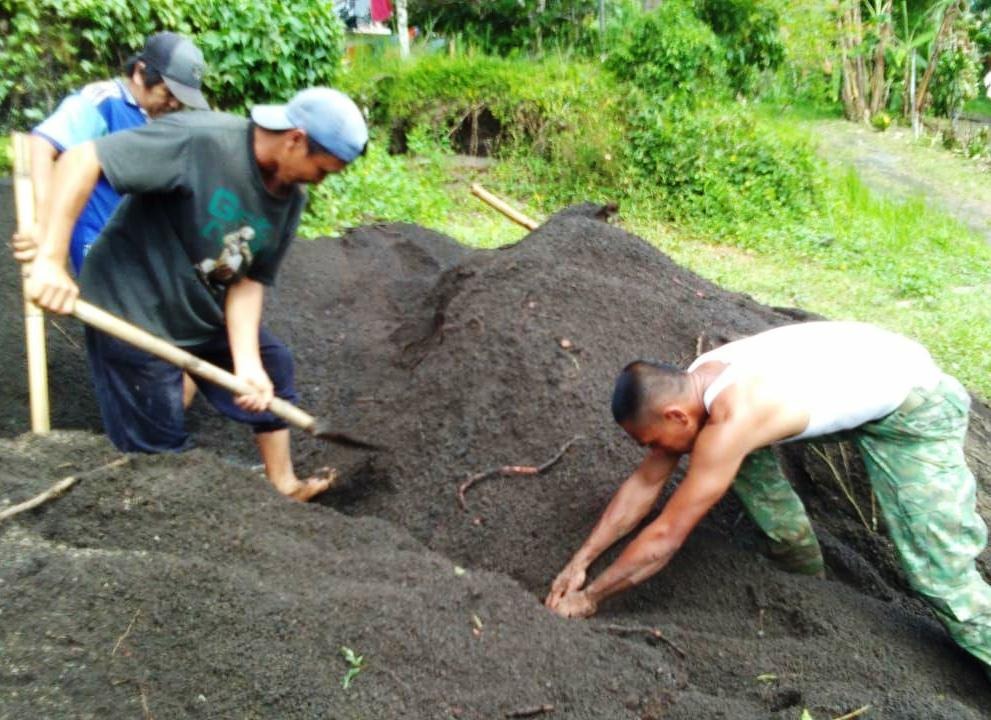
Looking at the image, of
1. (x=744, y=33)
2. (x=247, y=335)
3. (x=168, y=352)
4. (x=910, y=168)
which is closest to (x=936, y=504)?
(x=247, y=335)

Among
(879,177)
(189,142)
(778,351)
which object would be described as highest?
(189,142)

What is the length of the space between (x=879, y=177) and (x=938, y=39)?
3.31 m

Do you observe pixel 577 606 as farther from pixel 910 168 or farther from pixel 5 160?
pixel 910 168

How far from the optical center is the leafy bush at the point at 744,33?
431 inches

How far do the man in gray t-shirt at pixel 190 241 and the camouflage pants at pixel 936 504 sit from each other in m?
1.90

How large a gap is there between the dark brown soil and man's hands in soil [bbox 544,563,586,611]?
0.07 meters

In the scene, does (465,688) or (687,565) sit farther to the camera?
(687,565)

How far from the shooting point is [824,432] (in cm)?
294

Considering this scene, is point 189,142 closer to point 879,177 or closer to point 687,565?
point 687,565

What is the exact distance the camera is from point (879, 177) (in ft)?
36.3

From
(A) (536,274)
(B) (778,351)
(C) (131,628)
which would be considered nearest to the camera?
(C) (131,628)

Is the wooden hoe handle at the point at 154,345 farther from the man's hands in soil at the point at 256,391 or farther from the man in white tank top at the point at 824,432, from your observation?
the man in white tank top at the point at 824,432

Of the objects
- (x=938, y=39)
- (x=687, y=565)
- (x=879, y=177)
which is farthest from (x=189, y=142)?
(x=938, y=39)

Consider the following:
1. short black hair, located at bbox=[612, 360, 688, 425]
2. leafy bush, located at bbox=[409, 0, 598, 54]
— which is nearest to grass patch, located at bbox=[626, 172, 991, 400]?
short black hair, located at bbox=[612, 360, 688, 425]
